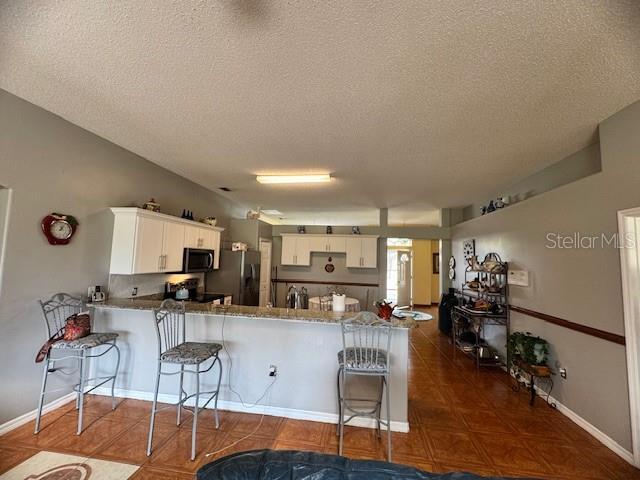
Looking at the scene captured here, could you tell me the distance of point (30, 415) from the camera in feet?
8.16

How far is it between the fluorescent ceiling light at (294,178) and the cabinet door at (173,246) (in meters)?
1.35

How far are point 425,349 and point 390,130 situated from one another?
4006 mm

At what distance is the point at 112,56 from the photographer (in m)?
1.79

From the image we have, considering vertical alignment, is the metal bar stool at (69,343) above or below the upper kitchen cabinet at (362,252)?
below

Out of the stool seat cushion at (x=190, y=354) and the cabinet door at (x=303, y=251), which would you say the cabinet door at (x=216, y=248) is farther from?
the stool seat cushion at (x=190, y=354)

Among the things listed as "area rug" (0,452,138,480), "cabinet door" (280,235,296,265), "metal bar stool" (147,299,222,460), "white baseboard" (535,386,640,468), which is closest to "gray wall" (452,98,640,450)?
"white baseboard" (535,386,640,468)

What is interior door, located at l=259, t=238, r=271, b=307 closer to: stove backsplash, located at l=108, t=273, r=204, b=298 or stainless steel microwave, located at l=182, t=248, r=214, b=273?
stainless steel microwave, located at l=182, t=248, r=214, b=273

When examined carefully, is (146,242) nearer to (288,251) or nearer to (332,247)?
(288,251)

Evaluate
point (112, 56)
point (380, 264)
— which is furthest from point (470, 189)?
point (112, 56)

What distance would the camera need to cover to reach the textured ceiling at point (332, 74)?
57.8 inches

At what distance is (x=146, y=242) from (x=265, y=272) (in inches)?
132

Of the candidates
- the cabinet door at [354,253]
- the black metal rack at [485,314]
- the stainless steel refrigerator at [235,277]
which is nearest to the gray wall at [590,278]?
the black metal rack at [485,314]

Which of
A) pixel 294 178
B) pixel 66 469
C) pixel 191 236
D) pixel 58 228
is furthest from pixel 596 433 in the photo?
pixel 58 228

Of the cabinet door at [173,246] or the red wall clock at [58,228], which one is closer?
the red wall clock at [58,228]
